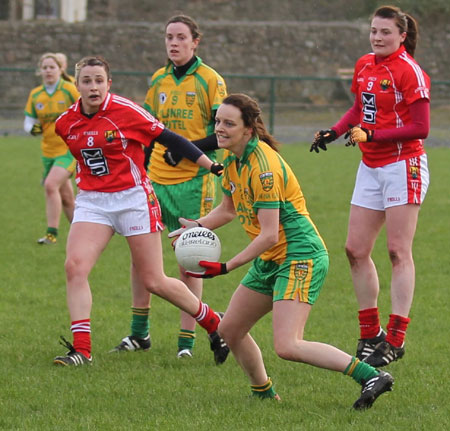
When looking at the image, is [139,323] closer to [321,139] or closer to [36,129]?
[321,139]

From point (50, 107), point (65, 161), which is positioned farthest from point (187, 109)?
point (50, 107)

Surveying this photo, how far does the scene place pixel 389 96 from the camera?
6660 millimetres

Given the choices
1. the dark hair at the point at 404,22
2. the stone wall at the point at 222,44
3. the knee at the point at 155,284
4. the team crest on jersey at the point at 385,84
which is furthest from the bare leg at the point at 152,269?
the stone wall at the point at 222,44

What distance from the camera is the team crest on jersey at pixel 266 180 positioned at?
5246 millimetres

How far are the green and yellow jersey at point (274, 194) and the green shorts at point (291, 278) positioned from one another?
0.04 meters

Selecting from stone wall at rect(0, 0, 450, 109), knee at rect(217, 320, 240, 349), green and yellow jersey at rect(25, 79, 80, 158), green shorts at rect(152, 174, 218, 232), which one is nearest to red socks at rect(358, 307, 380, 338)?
green shorts at rect(152, 174, 218, 232)

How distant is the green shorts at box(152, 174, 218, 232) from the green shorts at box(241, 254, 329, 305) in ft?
5.73

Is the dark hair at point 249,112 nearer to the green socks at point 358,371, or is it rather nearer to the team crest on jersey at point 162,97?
the green socks at point 358,371

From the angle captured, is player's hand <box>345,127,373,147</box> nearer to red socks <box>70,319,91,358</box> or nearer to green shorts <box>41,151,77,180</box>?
red socks <box>70,319,91,358</box>

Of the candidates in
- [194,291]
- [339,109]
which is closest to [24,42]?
[339,109]

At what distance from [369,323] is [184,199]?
157 cm

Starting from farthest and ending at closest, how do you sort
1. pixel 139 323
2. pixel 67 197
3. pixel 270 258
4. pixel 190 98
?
pixel 67 197
pixel 190 98
pixel 139 323
pixel 270 258

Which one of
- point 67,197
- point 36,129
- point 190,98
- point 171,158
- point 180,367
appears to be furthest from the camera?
point 67,197

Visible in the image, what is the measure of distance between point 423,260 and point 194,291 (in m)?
4.04
